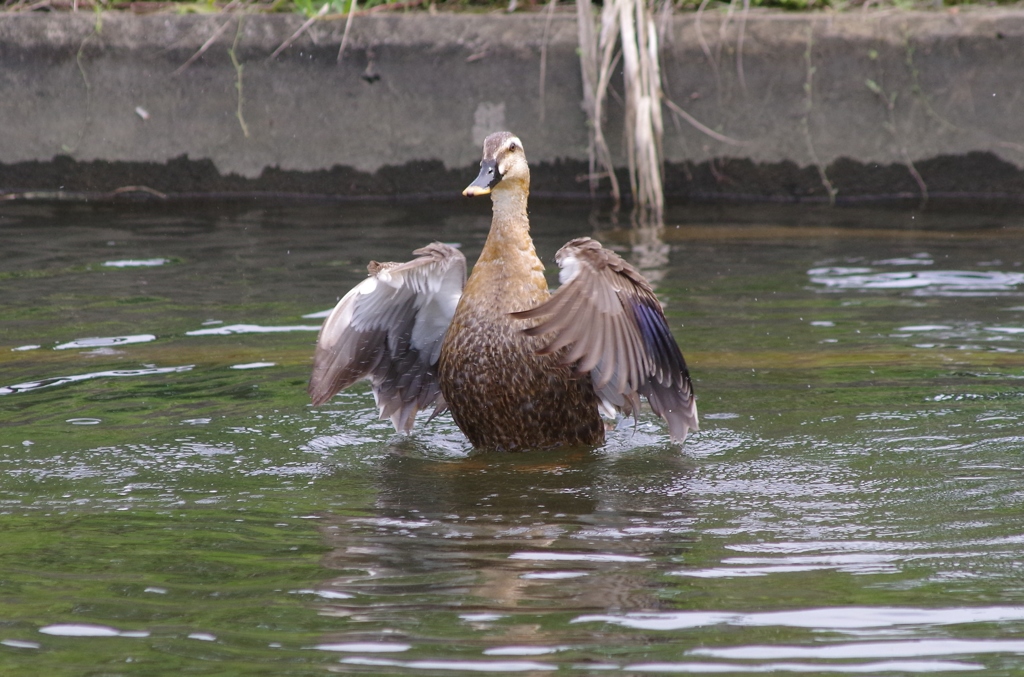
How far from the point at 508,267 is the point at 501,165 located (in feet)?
1.24

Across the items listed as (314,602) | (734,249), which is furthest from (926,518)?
(734,249)

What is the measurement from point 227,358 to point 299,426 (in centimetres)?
88

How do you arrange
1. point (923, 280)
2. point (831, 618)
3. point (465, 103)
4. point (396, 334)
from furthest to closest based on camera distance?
point (465, 103) → point (923, 280) → point (396, 334) → point (831, 618)

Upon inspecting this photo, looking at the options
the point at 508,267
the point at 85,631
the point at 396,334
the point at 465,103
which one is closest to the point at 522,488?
the point at 508,267

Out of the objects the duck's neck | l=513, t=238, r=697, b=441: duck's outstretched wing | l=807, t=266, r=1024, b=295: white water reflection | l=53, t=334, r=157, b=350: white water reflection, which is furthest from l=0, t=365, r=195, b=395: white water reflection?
l=807, t=266, r=1024, b=295: white water reflection

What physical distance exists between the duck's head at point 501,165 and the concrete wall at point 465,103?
3.90 metres

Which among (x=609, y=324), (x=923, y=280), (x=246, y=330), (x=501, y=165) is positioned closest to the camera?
(x=609, y=324)

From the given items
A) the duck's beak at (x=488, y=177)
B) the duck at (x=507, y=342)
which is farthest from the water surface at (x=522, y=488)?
the duck's beak at (x=488, y=177)

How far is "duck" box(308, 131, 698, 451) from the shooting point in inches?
179

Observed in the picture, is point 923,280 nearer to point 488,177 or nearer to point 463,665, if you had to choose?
point 488,177

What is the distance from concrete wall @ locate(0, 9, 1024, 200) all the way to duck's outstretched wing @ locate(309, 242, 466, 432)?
3.75 m

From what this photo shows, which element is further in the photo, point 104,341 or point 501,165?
point 104,341

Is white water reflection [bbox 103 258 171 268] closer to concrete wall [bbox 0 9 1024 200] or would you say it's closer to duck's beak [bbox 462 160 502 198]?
concrete wall [bbox 0 9 1024 200]

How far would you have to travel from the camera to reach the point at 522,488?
14.1 feet
